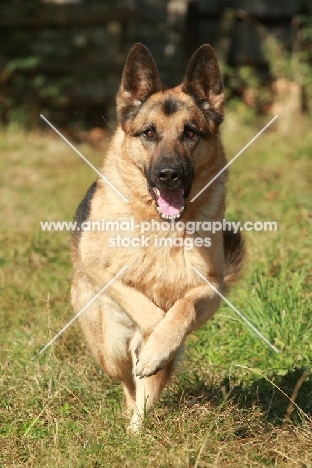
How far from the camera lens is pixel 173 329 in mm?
3914

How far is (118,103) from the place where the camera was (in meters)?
4.86

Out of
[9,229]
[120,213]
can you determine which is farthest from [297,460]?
[9,229]

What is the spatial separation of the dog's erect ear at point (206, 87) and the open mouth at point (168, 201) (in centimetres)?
66

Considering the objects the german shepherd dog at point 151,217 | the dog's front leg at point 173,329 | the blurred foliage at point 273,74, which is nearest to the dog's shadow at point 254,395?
the german shepherd dog at point 151,217

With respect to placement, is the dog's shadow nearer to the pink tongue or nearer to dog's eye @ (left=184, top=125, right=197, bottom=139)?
the pink tongue

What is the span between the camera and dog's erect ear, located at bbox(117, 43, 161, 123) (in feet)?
15.6

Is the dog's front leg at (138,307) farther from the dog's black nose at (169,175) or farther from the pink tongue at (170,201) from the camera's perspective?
the dog's black nose at (169,175)

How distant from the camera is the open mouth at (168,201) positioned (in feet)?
14.6

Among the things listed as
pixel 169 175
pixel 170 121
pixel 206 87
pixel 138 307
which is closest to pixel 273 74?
pixel 206 87

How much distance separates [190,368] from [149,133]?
1.63 metres

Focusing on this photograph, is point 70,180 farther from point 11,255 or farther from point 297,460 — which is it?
point 297,460

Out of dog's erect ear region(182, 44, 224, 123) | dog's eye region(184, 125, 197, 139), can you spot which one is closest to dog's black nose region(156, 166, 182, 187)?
dog's eye region(184, 125, 197, 139)

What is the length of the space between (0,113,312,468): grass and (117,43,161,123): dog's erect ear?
1.47m

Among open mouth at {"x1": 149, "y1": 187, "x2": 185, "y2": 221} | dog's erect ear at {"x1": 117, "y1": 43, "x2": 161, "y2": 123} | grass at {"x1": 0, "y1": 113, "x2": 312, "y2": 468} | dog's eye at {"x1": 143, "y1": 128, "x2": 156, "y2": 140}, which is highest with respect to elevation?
dog's erect ear at {"x1": 117, "y1": 43, "x2": 161, "y2": 123}
